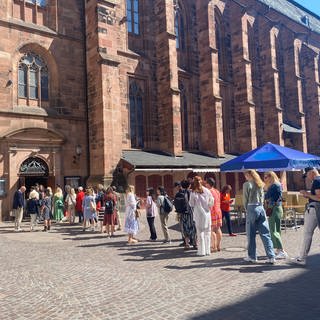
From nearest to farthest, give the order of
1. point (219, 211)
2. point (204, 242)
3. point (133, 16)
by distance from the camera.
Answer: point (204, 242) → point (219, 211) → point (133, 16)

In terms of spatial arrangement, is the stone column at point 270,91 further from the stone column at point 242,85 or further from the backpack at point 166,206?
the backpack at point 166,206

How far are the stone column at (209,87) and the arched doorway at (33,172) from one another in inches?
476

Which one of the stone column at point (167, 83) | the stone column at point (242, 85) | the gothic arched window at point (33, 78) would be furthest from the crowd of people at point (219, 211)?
the stone column at point (242, 85)

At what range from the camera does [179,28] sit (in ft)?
85.6

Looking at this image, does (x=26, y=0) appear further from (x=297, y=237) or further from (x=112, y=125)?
(x=297, y=237)

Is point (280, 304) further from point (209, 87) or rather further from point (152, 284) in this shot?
point (209, 87)

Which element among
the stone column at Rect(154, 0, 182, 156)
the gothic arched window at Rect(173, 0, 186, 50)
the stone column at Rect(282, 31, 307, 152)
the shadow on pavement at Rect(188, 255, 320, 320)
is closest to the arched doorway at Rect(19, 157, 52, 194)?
the stone column at Rect(154, 0, 182, 156)

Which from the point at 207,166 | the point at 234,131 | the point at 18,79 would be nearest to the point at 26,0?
the point at 18,79

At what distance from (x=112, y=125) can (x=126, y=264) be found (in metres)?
12.0

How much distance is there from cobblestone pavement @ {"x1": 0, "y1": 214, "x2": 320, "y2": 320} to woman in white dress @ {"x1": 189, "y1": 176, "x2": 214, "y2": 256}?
0.99 feet

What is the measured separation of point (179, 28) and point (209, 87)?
488 cm

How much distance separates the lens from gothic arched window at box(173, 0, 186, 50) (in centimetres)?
2580

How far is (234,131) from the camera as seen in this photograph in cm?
2912

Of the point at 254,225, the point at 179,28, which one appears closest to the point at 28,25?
the point at 179,28
